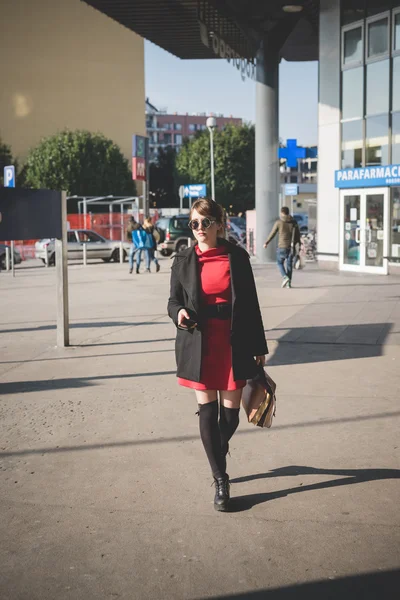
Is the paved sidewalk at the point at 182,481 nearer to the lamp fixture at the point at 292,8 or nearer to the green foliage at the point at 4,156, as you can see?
the lamp fixture at the point at 292,8

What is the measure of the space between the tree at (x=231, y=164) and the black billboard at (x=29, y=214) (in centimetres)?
6140

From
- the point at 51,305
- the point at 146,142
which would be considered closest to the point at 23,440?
the point at 51,305

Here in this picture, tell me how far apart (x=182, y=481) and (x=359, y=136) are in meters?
18.6

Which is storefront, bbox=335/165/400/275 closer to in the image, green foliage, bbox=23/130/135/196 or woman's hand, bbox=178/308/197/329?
woman's hand, bbox=178/308/197/329

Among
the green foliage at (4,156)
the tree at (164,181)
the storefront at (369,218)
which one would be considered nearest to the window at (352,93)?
the storefront at (369,218)

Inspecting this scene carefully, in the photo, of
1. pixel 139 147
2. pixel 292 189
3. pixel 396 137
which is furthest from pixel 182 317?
pixel 139 147

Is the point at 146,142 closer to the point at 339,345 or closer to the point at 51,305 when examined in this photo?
the point at 51,305

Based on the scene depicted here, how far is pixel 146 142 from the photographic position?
104 feet

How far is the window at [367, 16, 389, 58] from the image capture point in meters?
20.5

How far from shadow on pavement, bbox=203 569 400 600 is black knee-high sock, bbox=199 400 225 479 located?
3.41ft

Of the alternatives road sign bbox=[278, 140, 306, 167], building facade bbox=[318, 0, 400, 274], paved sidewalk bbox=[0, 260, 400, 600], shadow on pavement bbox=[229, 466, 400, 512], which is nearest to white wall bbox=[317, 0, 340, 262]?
building facade bbox=[318, 0, 400, 274]

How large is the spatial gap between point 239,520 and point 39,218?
5.59 metres

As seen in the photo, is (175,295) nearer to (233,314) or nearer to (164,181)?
(233,314)

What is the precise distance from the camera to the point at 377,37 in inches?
814
